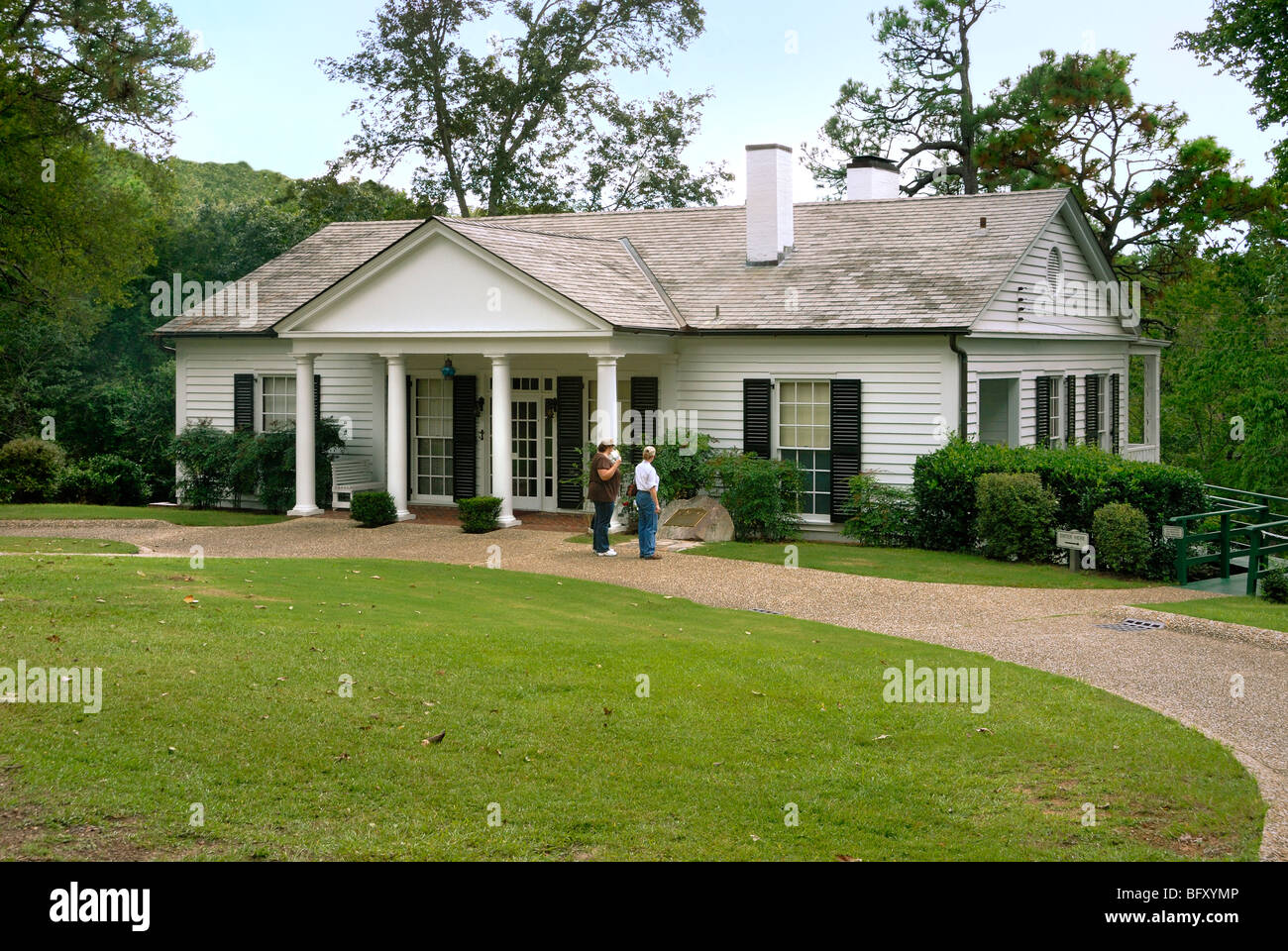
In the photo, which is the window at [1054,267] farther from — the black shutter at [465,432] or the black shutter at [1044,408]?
the black shutter at [465,432]

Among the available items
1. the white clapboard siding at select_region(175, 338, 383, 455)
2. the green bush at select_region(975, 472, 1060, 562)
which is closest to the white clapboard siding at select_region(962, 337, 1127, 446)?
the green bush at select_region(975, 472, 1060, 562)

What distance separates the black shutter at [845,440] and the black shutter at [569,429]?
16.0 feet

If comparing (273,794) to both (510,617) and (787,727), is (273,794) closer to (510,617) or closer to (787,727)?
(787,727)

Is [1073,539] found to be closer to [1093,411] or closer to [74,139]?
[1093,411]

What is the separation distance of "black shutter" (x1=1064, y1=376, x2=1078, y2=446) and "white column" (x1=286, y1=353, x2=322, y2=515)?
47.2ft

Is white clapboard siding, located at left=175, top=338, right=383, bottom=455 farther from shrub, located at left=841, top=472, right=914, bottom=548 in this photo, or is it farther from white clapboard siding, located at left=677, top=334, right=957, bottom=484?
shrub, located at left=841, top=472, right=914, bottom=548

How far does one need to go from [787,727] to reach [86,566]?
983 centimetres

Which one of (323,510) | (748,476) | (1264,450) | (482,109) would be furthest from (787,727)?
(482,109)

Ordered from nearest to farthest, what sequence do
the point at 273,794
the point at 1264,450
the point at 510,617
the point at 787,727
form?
1. the point at 273,794
2. the point at 787,727
3. the point at 510,617
4. the point at 1264,450

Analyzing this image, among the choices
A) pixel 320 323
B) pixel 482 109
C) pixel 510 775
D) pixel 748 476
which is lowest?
pixel 510 775

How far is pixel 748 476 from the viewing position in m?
22.1

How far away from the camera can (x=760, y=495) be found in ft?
72.6

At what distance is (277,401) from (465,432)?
429 cm

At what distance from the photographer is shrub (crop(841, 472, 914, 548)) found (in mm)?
21797
